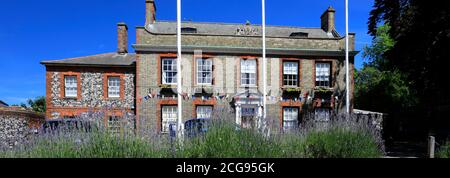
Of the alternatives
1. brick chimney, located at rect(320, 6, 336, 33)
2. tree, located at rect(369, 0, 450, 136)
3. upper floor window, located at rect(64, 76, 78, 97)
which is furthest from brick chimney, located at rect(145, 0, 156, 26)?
tree, located at rect(369, 0, 450, 136)

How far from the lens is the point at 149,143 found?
4945 millimetres

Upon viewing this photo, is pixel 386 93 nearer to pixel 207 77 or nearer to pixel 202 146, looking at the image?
pixel 207 77

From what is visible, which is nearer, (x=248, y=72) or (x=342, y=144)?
(x=342, y=144)

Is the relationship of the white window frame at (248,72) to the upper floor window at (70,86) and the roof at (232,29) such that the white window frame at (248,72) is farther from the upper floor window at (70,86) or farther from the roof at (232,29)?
the upper floor window at (70,86)

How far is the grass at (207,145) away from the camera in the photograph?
15.1 ft

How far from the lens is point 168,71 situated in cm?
1770

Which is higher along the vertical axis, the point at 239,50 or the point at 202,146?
the point at 239,50

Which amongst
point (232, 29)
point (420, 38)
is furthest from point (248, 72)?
point (420, 38)

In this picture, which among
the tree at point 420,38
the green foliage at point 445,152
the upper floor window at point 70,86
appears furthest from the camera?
the upper floor window at point 70,86

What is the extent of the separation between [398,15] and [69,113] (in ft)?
63.9

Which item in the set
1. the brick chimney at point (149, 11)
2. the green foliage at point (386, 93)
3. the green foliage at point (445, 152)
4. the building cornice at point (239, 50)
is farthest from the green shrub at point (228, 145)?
the green foliage at point (386, 93)

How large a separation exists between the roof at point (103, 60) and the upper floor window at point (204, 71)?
4748 mm

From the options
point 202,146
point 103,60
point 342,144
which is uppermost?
point 103,60

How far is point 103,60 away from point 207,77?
23.8 ft
